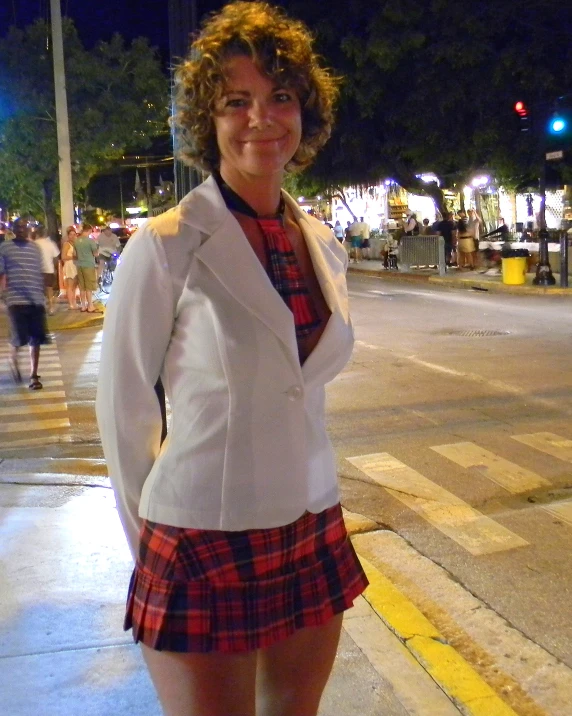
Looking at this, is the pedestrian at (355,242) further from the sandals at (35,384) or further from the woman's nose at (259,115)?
the woman's nose at (259,115)

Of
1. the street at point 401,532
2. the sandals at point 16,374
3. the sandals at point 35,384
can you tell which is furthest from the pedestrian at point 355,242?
the sandals at point 35,384

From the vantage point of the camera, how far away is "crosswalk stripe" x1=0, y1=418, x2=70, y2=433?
27.0 ft

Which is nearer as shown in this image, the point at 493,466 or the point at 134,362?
the point at 134,362

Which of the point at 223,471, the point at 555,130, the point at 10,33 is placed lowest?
the point at 223,471

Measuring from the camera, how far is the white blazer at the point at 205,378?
5.79 feet

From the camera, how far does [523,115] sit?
67.8ft

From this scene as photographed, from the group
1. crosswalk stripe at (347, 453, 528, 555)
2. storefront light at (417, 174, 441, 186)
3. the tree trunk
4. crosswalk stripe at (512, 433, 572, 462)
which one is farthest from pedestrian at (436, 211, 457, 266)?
crosswalk stripe at (347, 453, 528, 555)

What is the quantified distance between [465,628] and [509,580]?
694mm

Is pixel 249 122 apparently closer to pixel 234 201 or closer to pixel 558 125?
pixel 234 201

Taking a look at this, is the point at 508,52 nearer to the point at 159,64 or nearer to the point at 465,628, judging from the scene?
the point at 159,64

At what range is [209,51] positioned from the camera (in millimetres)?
1972

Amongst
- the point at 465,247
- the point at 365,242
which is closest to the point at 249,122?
the point at 465,247

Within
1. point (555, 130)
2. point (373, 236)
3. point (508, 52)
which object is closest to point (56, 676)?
point (555, 130)

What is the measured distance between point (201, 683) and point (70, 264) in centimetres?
1700
